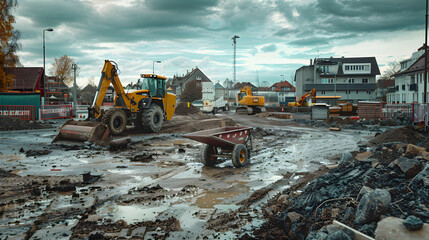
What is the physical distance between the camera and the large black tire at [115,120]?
648 inches

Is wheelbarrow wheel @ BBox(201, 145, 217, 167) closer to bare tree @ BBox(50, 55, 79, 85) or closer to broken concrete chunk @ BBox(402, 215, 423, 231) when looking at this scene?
broken concrete chunk @ BBox(402, 215, 423, 231)

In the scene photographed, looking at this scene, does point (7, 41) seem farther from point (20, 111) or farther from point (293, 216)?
point (293, 216)

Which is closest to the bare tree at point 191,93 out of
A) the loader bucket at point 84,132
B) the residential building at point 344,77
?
the residential building at point 344,77

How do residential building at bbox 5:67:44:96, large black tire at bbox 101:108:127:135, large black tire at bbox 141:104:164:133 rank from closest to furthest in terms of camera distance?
large black tire at bbox 101:108:127:135 < large black tire at bbox 141:104:164:133 < residential building at bbox 5:67:44:96

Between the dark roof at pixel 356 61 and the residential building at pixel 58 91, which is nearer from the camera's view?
the dark roof at pixel 356 61

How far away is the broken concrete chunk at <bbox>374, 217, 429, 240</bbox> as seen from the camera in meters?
3.96

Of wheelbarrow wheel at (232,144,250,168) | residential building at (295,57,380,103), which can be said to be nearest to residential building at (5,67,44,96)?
wheelbarrow wheel at (232,144,250,168)

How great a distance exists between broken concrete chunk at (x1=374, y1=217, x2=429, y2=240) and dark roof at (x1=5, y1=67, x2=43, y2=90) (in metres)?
→ 53.4

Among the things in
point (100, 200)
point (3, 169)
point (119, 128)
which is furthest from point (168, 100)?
point (100, 200)

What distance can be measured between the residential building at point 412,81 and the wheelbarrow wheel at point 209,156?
42075mm

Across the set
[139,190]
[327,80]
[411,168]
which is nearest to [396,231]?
[411,168]

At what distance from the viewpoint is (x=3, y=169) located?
31.5ft

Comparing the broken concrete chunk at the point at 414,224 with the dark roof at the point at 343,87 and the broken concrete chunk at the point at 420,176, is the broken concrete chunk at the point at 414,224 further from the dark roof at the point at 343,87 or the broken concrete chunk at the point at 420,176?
the dark roof at the point at 343,87

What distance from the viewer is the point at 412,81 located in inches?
1966
